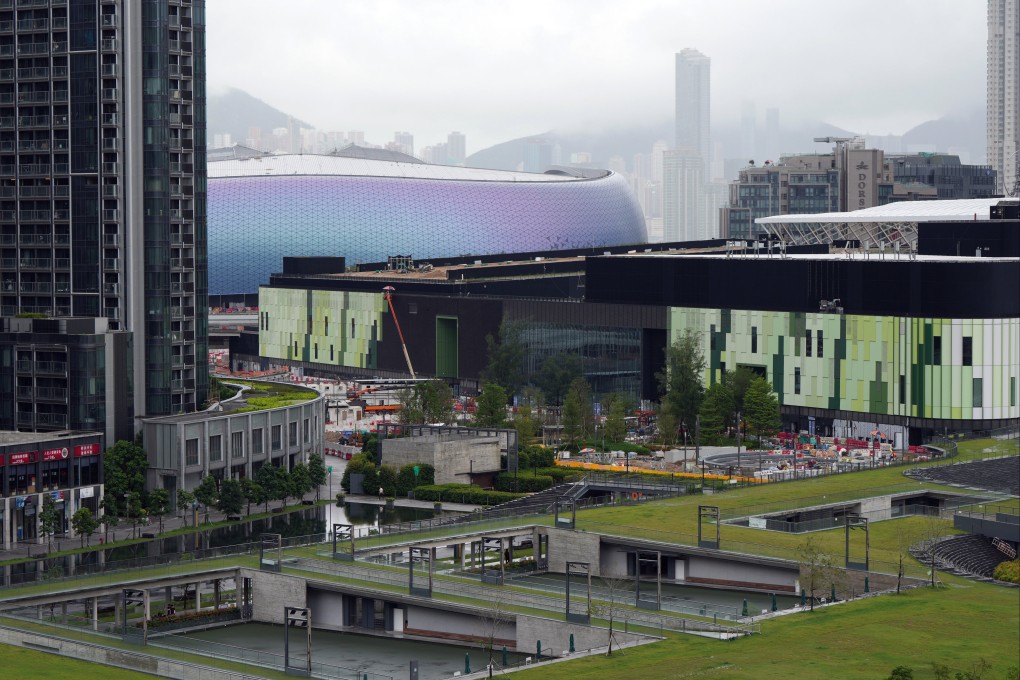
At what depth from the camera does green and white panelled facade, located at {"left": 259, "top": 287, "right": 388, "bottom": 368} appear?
186250mm

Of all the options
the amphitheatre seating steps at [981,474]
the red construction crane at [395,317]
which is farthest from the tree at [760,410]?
the red construction crane at [395,317]

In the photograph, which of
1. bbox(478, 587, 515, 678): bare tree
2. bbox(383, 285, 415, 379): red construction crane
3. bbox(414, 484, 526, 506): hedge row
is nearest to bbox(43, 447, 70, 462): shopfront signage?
bbox(414, 484, 526, 506): hedge row

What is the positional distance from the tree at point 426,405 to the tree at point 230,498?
97.3ft

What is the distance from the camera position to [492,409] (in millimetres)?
130000

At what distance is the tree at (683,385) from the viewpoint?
133 meters

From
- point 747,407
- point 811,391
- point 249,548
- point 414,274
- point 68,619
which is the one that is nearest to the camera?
point 68,619

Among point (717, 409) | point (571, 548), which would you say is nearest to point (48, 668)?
point (571, 548)

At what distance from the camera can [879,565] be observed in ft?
255

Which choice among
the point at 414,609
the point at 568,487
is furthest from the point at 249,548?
the point at 568,487

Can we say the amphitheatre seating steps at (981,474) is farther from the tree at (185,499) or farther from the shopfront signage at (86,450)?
the shopfront signage at (86,450)

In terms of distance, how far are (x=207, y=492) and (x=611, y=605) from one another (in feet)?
128

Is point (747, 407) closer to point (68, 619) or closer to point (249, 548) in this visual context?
point (249, 548)

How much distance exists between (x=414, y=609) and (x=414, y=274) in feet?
404

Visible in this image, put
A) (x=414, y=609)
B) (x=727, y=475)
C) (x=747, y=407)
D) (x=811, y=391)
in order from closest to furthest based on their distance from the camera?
(x=414, y=609) < (x=727, y=475) < (x=747, y=407) < (x=811, y=391)
